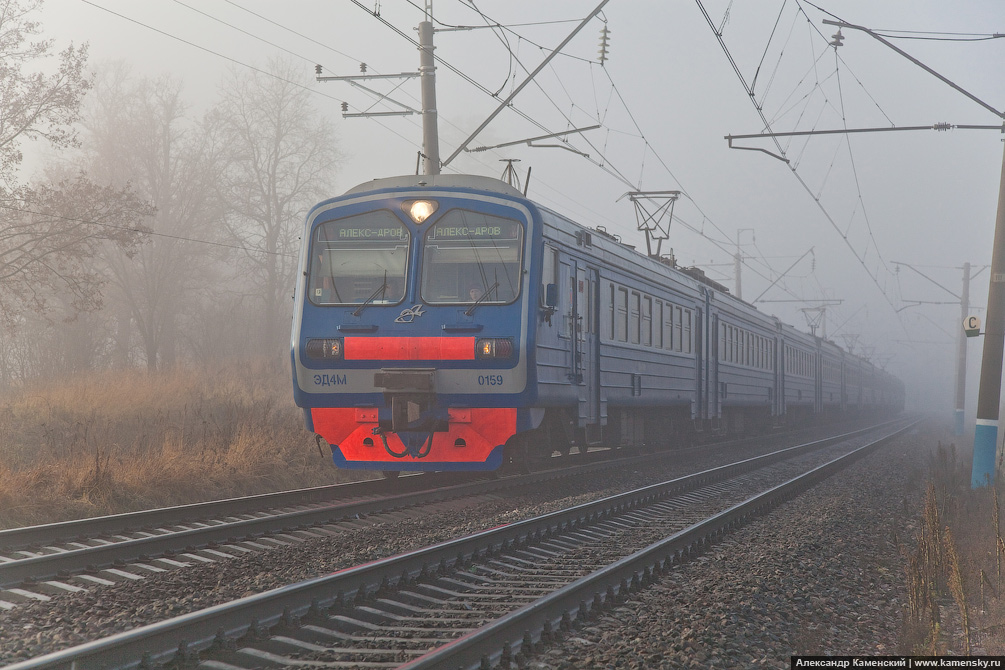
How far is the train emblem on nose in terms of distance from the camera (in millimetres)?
9558

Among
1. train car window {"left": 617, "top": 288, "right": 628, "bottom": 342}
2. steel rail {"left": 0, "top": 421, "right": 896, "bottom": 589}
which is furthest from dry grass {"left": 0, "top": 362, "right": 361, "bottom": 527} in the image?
train car window {"left": 617, "top": 288, "right": 628, "bottom": 342}

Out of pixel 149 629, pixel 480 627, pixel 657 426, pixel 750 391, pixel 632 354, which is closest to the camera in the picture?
pixel 149 629

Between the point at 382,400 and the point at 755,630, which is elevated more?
the point at 382,400

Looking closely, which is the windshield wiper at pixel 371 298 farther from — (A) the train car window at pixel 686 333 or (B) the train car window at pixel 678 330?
(A) the train car window at pixel 686 333

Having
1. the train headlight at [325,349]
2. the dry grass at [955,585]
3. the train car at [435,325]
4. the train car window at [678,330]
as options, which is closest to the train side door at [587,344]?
the train car at [435,325]

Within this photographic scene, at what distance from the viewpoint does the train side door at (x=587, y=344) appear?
11258 millimetres

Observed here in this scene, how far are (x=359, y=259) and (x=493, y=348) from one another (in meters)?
1.88

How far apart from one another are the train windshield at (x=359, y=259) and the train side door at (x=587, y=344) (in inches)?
97.7

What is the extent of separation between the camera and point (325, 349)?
9.71 metres

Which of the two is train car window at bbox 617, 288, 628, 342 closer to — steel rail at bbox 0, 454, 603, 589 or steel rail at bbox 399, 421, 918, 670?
steel rail at bbox 0, 454, 603, 589

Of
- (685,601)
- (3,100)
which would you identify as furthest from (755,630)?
(3,100)

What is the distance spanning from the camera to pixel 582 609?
16.8 feet

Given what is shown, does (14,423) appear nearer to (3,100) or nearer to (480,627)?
(3,100)

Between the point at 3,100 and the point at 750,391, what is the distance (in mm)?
17848
